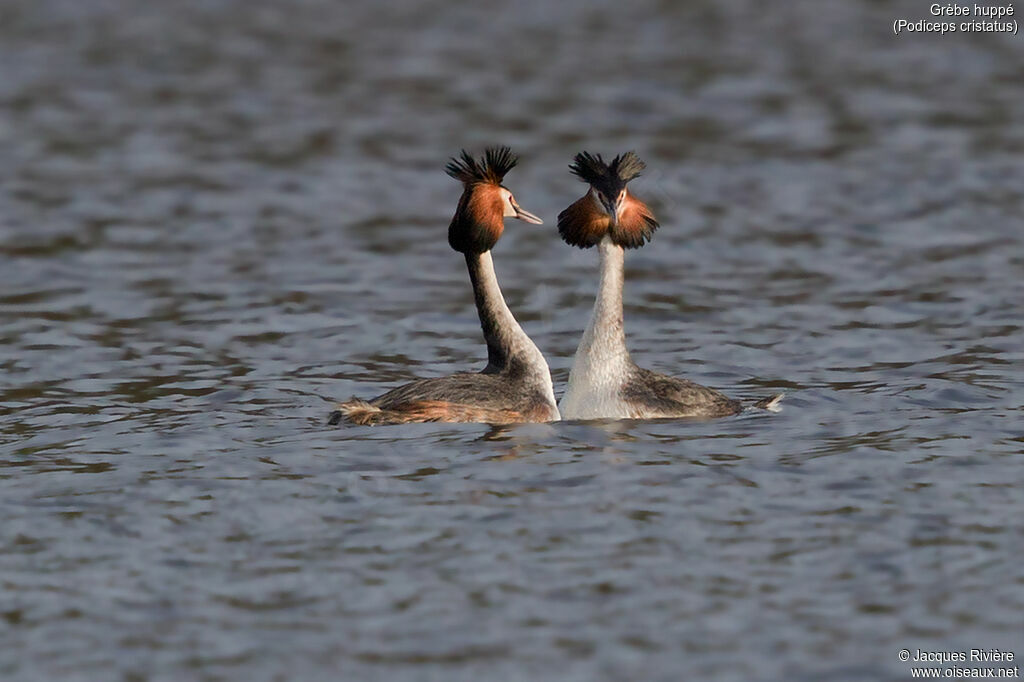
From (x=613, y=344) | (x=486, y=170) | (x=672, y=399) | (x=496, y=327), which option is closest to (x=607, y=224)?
(x=613, y=344)

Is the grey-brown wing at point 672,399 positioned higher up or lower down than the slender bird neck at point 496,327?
lower down

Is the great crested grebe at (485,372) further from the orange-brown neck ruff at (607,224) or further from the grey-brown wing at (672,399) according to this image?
the grey-brown wing at (672,399)

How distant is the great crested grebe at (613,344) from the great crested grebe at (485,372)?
0.29 meters

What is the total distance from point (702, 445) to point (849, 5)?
2017 centimetres

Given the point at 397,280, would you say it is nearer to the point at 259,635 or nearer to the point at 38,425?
the point at 38,425

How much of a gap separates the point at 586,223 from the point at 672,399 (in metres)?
1.41

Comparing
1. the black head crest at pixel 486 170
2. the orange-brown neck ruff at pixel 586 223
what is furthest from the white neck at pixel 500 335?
the orange-brown neck ruff at pixel 586 223

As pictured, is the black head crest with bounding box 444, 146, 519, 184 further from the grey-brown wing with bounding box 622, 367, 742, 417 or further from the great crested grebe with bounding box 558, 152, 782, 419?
the grey-brown wing with bounding box 622, 367, 742, 417

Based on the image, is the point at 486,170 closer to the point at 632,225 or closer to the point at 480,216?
the point at 480,216

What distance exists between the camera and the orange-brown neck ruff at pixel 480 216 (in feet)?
44.7

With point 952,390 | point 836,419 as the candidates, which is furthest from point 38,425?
point 952,390

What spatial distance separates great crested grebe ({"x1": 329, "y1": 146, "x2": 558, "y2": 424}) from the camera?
12828 mm

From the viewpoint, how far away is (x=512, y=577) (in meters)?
9.76

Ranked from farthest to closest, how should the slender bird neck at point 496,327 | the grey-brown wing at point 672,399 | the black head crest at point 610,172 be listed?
the slender bird neck at point 496,327
the black head crest at point 610,172
the grey-brown wing at point 672,399
